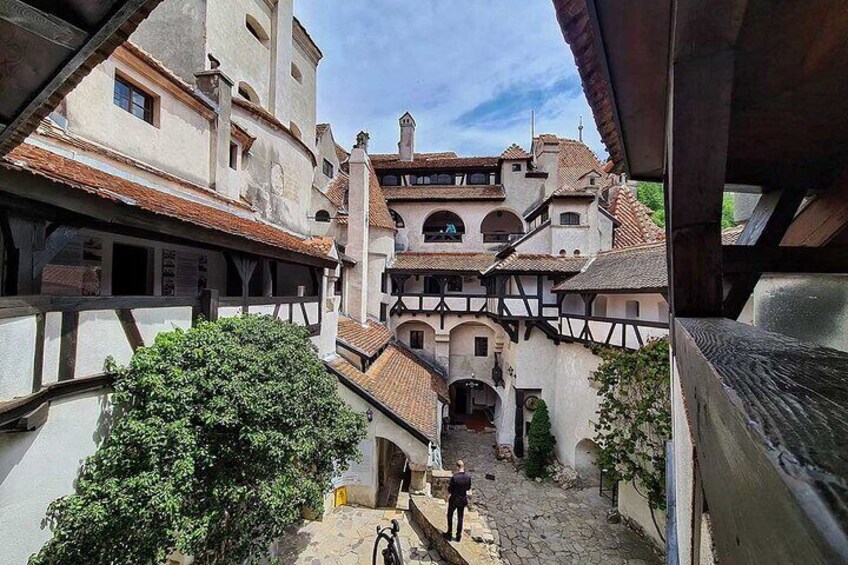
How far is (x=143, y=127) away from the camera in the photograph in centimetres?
711

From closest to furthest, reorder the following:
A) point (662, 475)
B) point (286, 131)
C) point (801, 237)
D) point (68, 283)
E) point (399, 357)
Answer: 1. point (801, 237)
2. point (68, 283)
3. point (662, 475)
4. point (286, 131)
5. point (399, 357)

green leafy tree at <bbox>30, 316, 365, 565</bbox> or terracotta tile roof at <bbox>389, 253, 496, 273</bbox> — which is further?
terracotta tile roof at <bbox>389, 253, 496, 273</bbox>

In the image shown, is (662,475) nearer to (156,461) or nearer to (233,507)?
(233,507)

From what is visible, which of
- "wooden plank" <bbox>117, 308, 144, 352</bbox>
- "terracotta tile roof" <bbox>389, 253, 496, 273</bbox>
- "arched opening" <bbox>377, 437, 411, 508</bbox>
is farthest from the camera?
"terracotta tile roof" <bbox>389, 253, 496, 273</bbox>

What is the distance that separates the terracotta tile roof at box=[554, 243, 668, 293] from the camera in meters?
8.97

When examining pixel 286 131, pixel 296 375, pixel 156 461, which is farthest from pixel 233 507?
pixel 286 131

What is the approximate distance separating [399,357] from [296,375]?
33.8 ft

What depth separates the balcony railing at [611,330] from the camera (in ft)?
30.8

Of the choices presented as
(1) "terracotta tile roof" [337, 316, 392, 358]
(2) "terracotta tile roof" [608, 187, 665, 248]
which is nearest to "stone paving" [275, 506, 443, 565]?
(1) "terracotta tile roof" [337, 316, 392, 358]

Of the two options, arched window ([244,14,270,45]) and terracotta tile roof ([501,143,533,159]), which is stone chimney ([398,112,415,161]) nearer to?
terracotta tile roof ([501,143,533,159])

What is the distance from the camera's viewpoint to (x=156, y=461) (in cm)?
394

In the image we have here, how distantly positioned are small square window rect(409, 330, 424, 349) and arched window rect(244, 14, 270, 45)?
41.4ft

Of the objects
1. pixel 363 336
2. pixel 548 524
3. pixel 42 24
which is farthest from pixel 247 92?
pixel 548 524

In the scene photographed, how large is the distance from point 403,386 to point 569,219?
29.4 ft
